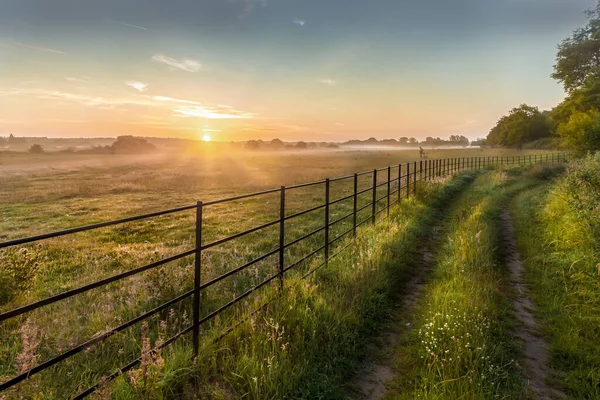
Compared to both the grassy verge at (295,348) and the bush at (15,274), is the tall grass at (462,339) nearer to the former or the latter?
the grassy verge at (295,348)

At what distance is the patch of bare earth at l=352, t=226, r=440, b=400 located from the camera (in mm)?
3518

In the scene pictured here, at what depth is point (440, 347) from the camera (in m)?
3.84

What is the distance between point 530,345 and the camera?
4215 mm

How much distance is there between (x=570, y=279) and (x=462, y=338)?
3471 millimetres

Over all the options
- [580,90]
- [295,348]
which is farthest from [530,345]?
[580,90]

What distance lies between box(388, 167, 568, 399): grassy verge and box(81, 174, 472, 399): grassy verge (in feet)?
2.03

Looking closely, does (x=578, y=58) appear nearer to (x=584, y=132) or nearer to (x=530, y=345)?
(x=584, y=132)

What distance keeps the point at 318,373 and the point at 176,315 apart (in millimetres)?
2317

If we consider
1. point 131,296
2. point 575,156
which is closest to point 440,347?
point 131,296

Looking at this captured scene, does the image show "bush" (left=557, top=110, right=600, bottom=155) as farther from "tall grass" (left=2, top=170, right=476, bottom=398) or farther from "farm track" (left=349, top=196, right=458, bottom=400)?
"tall grass" (left=2, top=170, right=476, bottom=398)

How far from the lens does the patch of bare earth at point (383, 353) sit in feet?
11.5

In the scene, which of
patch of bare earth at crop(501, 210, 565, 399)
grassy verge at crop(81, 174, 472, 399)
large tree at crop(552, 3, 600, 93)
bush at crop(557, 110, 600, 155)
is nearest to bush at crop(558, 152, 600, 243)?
patch of bare earth at crop(501, 210, 565, 399)

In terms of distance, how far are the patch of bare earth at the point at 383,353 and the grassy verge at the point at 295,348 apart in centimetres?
14

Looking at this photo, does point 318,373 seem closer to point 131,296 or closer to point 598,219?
point 131,296
